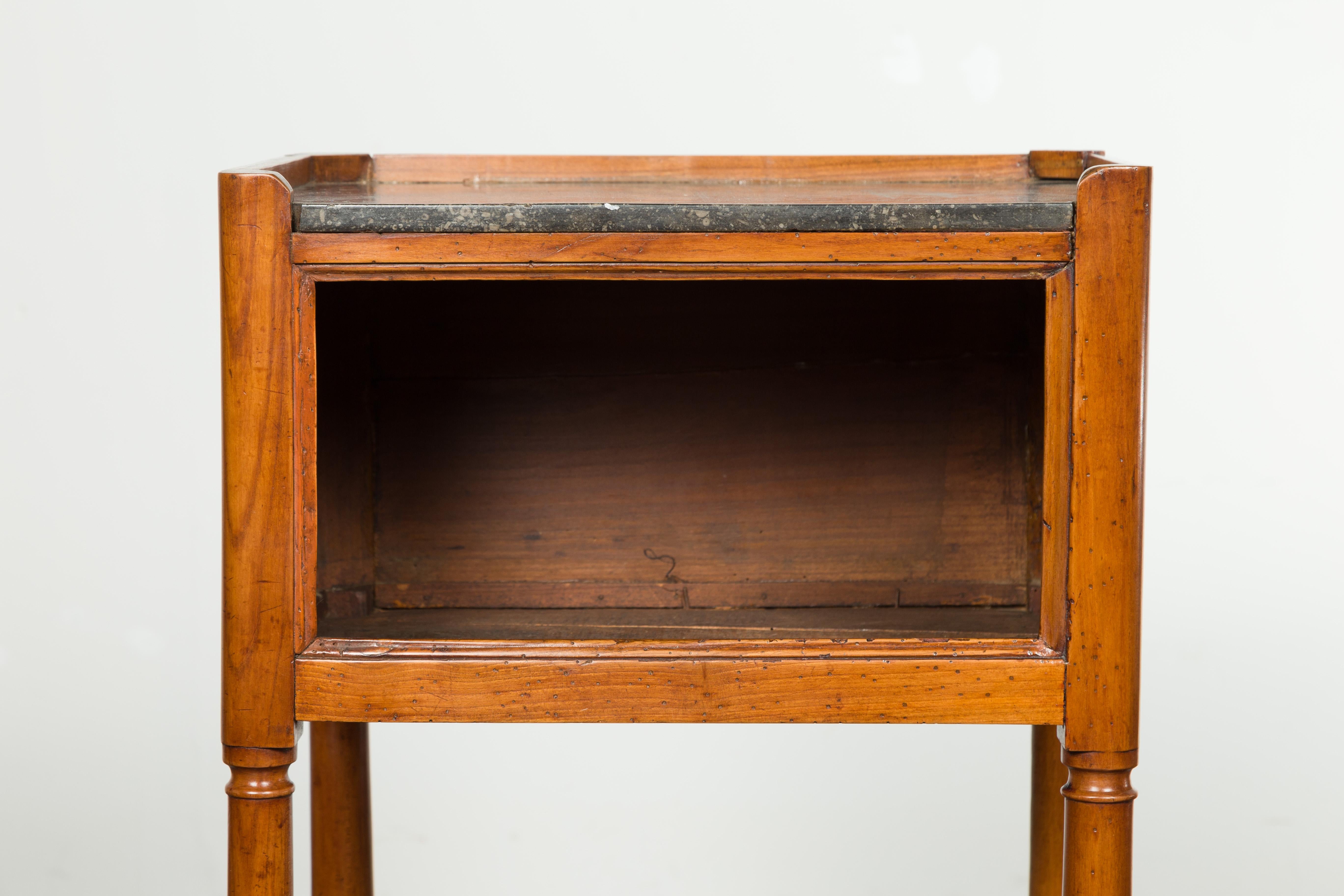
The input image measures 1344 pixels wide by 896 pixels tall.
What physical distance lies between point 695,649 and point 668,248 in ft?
1.03

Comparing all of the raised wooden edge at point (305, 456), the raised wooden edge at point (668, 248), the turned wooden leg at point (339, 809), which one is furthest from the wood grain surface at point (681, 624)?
the raised wooden edge at point (668, 248)

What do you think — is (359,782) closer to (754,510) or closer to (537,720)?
(754,510)

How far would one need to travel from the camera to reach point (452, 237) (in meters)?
1.48

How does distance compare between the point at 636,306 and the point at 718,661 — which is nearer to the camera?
the point at 718,661

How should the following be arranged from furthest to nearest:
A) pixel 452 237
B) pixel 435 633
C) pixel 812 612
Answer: pixel 812 612, pixel 435 633, pixel 452 237

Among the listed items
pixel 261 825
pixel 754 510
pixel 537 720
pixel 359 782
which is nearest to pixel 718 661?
pixel 537 720

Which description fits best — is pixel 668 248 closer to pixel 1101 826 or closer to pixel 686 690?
pixel 686 690

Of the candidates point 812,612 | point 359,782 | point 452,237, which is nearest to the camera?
point 452,237

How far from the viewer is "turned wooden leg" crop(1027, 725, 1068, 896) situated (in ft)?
6.95

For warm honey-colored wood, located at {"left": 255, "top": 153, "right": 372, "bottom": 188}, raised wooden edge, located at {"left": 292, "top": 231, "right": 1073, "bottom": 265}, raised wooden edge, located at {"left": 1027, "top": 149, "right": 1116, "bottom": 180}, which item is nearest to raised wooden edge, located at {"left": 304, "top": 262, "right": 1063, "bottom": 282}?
raised wooden edge, located at {"left": 292, "top": 231, "right": 1073, "bottom": 265}

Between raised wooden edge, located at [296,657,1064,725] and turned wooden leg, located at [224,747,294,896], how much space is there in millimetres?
55

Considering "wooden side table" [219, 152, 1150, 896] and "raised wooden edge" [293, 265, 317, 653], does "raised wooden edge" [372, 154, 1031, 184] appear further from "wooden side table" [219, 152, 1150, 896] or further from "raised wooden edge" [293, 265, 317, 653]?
"raised wooden edge" [293, 265, 317, 653]

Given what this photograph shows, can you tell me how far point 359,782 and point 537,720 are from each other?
0.71 m

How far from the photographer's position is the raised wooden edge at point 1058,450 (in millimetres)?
1480
